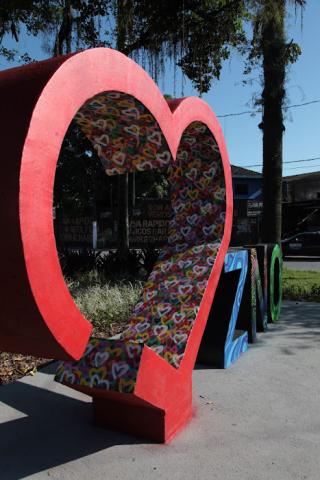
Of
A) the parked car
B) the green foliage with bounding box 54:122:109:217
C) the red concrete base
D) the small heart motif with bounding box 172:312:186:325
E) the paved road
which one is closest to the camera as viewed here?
the red concrete base

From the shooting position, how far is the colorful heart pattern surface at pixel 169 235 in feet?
10.4

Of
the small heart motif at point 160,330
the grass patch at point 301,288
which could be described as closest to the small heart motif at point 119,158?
the small heart motif at point 160,330

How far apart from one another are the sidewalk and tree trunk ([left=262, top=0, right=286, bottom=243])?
5438mm

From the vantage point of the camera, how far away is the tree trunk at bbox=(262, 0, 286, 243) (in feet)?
32.8

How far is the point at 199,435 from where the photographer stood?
11.2 feet

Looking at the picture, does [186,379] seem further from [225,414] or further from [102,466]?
[102,466]

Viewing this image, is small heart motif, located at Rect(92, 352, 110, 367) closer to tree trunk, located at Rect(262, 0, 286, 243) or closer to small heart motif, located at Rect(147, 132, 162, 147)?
small heart motif, located at Rect(147, 132, 162, 147)

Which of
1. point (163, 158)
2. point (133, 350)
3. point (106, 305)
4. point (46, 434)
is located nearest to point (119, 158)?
point (163, 158)

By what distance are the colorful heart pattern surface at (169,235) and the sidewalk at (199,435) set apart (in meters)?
0.48

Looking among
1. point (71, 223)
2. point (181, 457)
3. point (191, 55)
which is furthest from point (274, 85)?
point (71, 223)

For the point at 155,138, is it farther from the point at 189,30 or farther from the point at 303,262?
the point at 303,262

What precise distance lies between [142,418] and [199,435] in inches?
17.2

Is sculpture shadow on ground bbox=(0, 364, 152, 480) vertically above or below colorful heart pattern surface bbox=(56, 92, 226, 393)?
below

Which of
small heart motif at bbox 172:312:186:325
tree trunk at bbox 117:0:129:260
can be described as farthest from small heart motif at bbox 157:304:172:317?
tree trunk at bbox 117:0:129:260
